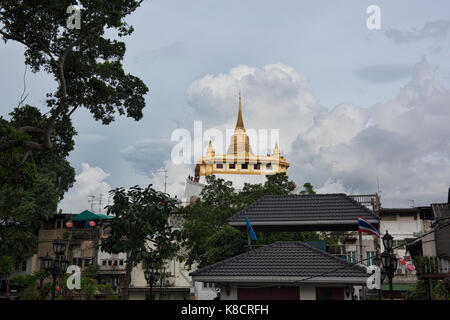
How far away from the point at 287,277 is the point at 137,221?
6.12 metres

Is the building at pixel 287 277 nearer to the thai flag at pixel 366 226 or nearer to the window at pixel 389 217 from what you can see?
the thai flag at pixel 366 226

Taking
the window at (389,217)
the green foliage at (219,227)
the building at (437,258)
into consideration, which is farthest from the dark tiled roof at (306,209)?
the window at (389,217)

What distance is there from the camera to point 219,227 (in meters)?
30.9

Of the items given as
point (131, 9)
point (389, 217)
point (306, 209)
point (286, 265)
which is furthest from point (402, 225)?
point (131, 9)

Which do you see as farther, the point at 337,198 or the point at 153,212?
the point at 337,198

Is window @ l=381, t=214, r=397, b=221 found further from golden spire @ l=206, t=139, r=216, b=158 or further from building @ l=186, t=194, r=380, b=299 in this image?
golden spire @ l=206, t=139, r=216, b=158

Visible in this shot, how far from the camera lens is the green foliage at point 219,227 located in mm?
25672

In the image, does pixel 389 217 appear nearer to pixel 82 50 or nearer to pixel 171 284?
pixel 171 284

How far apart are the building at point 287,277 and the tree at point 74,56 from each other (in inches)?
298

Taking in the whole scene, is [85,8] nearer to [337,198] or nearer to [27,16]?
[27,16]

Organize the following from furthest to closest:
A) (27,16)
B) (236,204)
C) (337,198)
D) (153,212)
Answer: (236,204) → (337,198) → (153,212) → (27,16)
